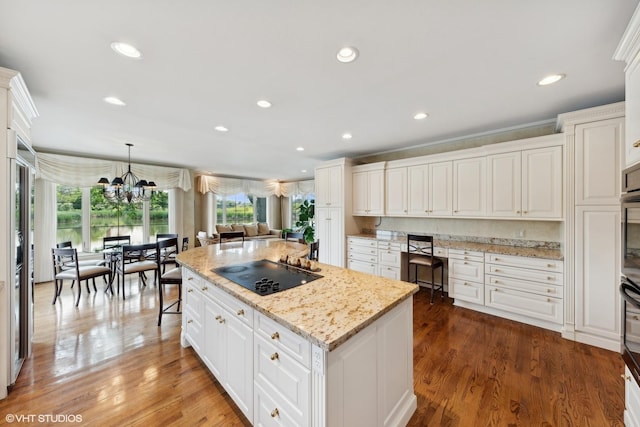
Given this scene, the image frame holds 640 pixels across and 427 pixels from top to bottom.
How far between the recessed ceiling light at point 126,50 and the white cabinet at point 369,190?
3.65m

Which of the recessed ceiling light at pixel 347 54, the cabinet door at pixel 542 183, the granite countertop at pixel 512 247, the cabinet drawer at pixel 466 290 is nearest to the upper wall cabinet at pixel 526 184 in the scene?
the cabinet door at pixel 542 183

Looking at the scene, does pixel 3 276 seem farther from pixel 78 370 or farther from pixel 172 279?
pixel 172 279

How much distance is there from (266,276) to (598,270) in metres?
3.21

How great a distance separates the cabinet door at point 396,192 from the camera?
4.28m

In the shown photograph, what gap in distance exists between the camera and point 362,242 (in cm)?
452

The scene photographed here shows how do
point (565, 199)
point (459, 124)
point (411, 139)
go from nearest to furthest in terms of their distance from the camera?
1. point (565, 199)
2. point (459, 124)
3. point (411, 139)

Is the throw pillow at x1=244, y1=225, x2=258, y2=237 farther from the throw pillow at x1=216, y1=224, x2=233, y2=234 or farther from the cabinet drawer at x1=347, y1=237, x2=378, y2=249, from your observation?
the cabinet drawer at x1=347, y1=237, x2=378, y2=249

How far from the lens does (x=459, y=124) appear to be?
127 inches

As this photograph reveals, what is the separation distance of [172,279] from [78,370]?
1.04 m

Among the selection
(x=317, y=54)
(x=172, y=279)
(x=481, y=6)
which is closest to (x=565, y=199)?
(x=481, y=6)

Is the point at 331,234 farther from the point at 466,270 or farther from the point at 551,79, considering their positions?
the point at 551,79

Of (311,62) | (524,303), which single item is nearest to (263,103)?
(311,62)

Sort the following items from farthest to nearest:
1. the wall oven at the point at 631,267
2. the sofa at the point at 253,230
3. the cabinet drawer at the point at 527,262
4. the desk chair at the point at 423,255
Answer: the sofa at the point at 253,230
the desk chair at the point at 423,255
the cabinet drawer at the point at 527,262
the wall oven at the point at 631,267

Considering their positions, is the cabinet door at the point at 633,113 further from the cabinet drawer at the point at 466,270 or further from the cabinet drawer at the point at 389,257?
the cabinet drawer at the point at 389,257
